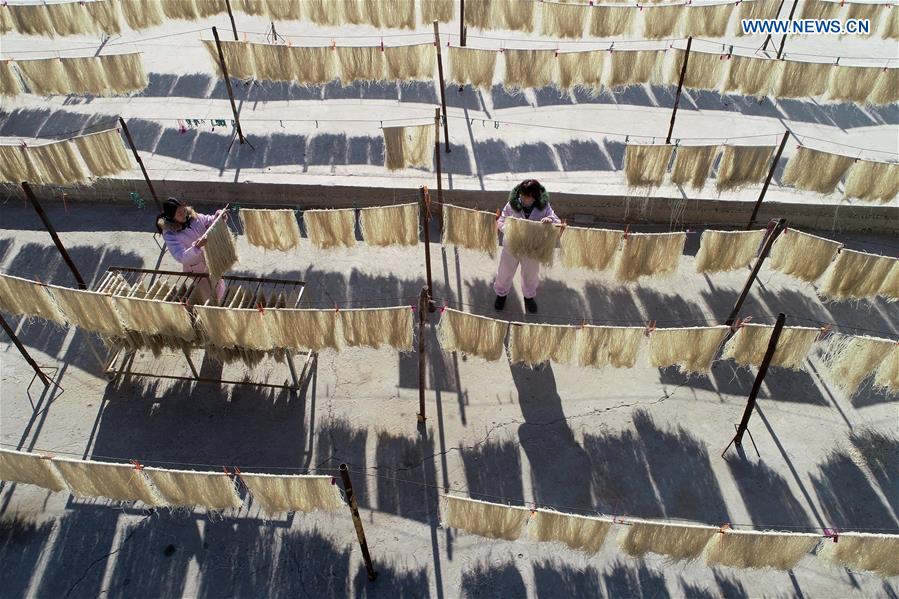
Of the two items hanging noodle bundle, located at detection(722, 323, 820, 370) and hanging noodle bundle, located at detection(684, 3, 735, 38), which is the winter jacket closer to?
hanging noodle bundle, located at detection(722, 323, 820, 370)

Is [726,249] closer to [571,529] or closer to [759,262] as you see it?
[759,262]

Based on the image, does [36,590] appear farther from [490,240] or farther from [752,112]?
[752,112]

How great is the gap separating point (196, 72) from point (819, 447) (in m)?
12.9

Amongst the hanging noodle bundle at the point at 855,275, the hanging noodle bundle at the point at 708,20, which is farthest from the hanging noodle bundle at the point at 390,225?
the hanging noodle bundle at the point at 708,20

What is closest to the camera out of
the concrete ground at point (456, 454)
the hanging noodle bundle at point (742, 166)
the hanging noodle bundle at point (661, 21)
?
the concrete ground at point (456, 454)

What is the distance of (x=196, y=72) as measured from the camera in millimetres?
13328

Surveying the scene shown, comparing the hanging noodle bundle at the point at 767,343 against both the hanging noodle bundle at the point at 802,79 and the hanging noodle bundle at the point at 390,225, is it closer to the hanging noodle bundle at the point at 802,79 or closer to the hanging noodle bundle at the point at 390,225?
the hanging noodle bundle at the point at 390,225

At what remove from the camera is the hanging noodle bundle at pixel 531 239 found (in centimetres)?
813

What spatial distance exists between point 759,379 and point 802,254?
2.78 meters

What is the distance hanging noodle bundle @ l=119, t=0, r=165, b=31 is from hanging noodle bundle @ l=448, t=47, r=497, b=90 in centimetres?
681

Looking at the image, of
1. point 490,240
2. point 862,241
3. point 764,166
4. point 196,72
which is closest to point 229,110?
point 196,72

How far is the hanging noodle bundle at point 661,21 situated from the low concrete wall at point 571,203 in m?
4.92

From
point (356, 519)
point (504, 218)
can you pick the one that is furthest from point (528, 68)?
point (356, 519)

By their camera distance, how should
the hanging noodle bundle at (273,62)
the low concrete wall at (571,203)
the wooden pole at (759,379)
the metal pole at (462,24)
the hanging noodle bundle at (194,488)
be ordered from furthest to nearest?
the metal pole at (462,24)
the hanging noodle bundle at (273,62)
the low concrete wall at (571,203)
the wooden pole at (759,379)
the hanging noodle bundle at (194,488)
